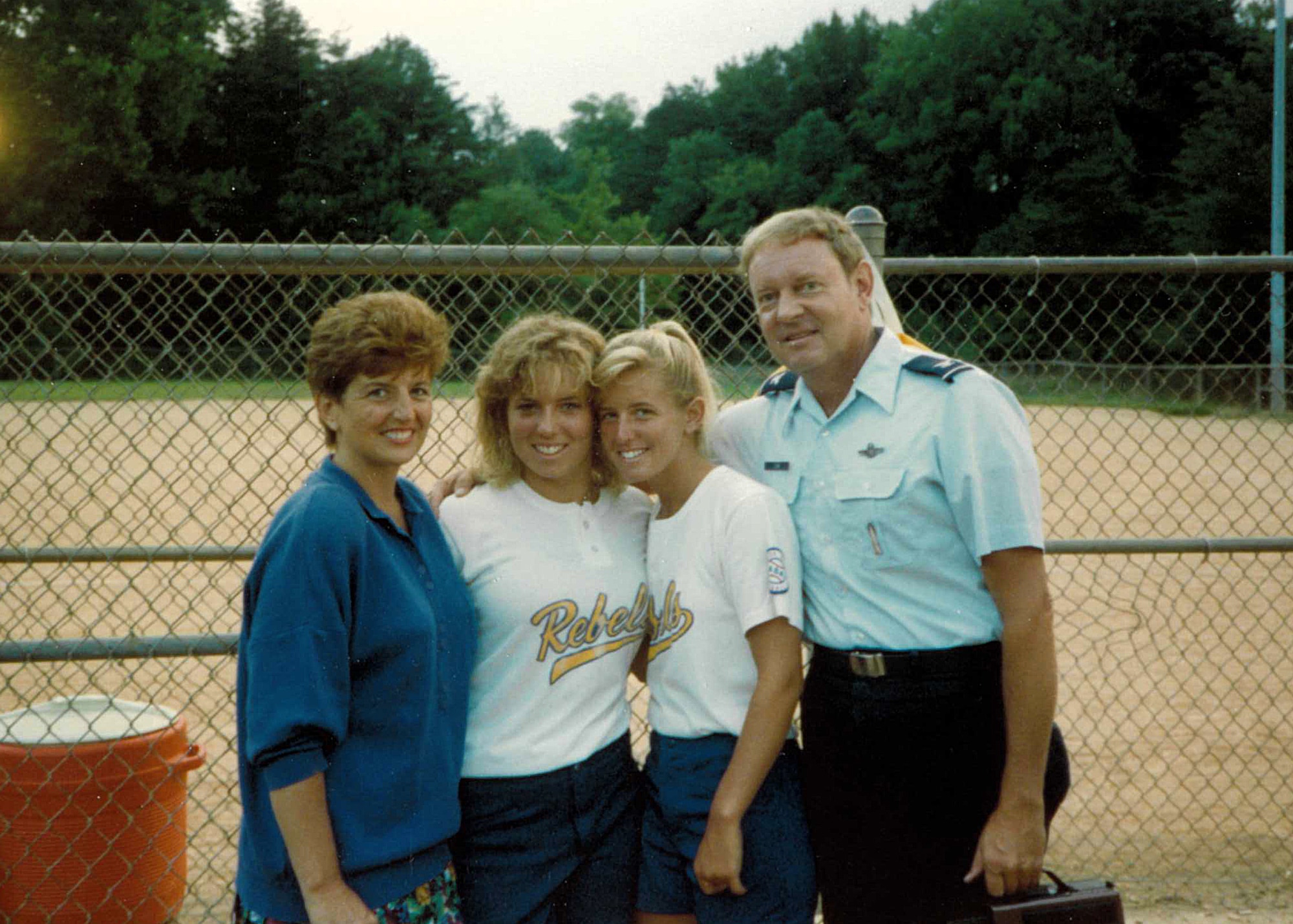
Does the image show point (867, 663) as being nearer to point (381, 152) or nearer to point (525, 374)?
point (525, 374)

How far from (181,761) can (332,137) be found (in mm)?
46716

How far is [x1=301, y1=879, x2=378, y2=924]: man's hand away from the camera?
192 cm

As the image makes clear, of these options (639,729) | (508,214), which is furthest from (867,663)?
(508,214)

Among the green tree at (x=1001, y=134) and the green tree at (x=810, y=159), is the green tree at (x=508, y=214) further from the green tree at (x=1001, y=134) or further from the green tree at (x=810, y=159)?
the green tree at (x=1001, y=134)

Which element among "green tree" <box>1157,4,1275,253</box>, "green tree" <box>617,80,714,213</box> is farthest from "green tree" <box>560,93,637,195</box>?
"green tree" <box>1157,4,1275,253</box>

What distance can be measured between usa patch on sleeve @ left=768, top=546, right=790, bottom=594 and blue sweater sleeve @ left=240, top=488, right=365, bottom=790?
0.82 metres

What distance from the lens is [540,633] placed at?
2223mm

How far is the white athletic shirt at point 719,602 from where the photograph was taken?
2.21 meters

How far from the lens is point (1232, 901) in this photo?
12.7 ft

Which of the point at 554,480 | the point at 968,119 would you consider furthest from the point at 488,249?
the point at 968,119

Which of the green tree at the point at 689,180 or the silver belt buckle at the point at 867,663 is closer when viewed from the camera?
the silver belt buckle at the point at 867,663

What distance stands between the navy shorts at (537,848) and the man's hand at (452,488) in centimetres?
60

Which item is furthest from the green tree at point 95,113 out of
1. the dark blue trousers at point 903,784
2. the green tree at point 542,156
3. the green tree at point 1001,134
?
the dark blue trousers at point 903,784

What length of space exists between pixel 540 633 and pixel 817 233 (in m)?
1.03
